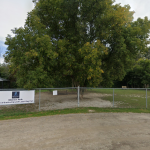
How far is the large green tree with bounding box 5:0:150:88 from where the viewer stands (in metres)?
9.16

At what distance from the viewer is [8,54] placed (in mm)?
9719

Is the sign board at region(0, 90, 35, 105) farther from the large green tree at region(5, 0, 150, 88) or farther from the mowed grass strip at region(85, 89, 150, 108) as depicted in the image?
the mowed grass strip at region(85, 89, 150, 108)

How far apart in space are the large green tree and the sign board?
1.96 ft

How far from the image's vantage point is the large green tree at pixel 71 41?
916 centimetres

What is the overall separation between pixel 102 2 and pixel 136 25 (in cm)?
422

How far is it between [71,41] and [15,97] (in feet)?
22.3

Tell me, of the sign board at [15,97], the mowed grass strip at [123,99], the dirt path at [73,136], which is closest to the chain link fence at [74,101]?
the mowed grass strip at [123,99]

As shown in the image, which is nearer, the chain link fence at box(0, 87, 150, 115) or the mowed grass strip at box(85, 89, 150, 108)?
the chain link fence at box(0, 87, 150, 115)

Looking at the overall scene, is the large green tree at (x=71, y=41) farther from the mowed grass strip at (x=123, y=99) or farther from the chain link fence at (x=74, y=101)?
the mowed grass strip at (x=123, y=99)

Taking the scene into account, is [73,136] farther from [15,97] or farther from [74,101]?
[74,101]

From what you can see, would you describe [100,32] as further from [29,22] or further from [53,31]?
[29,22]

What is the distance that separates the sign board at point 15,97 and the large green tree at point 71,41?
1.96 feet

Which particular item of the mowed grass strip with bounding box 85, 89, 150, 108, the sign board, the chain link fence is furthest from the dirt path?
the mowed grass strip with bounding box 85, 89, 150, 108

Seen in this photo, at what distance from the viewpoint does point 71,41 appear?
1181 centimetres
